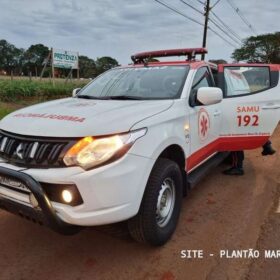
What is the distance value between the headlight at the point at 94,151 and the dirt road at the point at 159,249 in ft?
2.47

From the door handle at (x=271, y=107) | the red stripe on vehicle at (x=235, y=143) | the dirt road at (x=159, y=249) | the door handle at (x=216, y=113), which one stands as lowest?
the dirt road at (x=159, y=249)

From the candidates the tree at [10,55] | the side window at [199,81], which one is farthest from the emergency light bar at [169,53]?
the tree at [10,55]

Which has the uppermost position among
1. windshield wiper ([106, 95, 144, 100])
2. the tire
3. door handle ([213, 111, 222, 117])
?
windshield wiper ([106, 95, 144, 100])

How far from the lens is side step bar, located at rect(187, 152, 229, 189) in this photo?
388 centimetres

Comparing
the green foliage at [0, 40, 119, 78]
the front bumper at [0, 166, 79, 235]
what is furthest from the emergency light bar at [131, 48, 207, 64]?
the green foliage at [0, 40, 119, 78]

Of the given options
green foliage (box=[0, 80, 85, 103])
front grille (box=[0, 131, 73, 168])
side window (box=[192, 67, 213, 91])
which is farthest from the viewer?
green foliage (box=[0, 80, 85, 103])

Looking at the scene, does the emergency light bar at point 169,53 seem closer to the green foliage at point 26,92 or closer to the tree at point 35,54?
the green foliage at point 26,92

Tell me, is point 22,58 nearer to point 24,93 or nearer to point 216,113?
point 24,93

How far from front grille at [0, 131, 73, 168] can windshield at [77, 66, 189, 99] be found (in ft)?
4.26

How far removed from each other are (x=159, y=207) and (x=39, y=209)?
113 cm

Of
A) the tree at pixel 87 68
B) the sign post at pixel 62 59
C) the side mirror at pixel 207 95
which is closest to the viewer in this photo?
the side mirror at pixel 207 95

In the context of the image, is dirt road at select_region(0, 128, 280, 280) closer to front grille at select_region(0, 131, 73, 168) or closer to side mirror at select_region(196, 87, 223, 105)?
front grille at select_region(0, 131, 73, 168)

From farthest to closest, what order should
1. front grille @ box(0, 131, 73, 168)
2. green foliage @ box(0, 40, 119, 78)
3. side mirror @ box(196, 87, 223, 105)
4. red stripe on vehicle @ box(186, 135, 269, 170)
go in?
green foliage @ box(0, 40, 119, 78)
red stripe on vehicle @ box(186, 135, 269, 170)
side mirror @ box(196, 87, 223, 105)
front grille @ box(0, 131, 73, 168)

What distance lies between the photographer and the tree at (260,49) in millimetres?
66375
